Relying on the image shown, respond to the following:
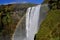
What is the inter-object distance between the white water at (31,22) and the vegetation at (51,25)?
0.54m

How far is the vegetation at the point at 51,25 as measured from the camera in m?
12.3

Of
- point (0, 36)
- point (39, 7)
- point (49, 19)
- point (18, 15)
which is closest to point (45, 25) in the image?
point (49, 19)

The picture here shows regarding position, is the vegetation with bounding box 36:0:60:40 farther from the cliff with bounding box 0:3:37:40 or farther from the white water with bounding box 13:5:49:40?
the cliff with bounding box 0:3:37:40

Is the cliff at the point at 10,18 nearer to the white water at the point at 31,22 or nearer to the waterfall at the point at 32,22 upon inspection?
the white water at the point at 31,22

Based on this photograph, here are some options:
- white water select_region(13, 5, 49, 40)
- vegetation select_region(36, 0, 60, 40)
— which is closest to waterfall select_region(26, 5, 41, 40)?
white water select_region(13, 5, 49, 40)

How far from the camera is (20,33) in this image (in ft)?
48.8

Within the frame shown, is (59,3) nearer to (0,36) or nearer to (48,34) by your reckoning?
(48,34)

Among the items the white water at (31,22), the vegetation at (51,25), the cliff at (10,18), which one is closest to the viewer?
the vegetation at (51,25)

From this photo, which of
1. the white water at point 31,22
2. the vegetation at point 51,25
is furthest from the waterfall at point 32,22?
the vegetation at point 51,25

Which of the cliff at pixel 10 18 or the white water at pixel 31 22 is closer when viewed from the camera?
the white water at pixel 31 22

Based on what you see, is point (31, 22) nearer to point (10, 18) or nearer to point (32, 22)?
point (32, 22)

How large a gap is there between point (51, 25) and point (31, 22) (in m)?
2.00

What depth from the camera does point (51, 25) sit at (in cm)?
1294

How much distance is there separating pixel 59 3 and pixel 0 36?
5.59m
